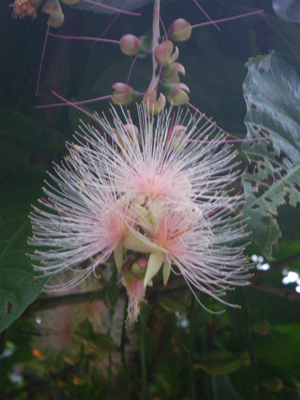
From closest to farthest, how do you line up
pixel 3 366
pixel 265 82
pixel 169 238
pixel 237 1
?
1. pixel 169 238
2. pixel 265 82
3. pixel 237 1
4. pixel 3 366

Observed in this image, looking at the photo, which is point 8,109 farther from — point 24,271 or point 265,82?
point 265,82

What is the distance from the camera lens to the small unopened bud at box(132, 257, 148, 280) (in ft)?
1.38

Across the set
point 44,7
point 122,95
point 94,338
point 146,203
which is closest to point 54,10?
point 44,7

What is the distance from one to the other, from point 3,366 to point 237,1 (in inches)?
30.2

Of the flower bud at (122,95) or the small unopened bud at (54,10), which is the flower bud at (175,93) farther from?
the small unopened bud at (54,10)

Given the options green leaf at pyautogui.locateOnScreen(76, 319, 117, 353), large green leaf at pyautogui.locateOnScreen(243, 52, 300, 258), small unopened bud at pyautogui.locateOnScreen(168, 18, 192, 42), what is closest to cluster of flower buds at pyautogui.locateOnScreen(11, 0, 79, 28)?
small unopened bud at pyautogui.locateOnScreen(168, 18, 192, 42)

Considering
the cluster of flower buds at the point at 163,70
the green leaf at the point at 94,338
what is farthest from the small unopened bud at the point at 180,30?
the green leaf at the point at 94,338

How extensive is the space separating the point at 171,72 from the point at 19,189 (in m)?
0.27

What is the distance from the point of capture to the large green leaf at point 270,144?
48 centimetres

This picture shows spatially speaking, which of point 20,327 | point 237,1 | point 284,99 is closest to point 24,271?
point 20,327

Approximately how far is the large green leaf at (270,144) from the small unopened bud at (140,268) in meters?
0.13

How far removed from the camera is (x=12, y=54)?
671 mm

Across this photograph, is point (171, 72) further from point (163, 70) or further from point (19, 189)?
point (19, 189)

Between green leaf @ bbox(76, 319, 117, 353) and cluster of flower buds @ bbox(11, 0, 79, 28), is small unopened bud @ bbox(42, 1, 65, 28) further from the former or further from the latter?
green leaf @ bbox(76, 319, 117, 353)
